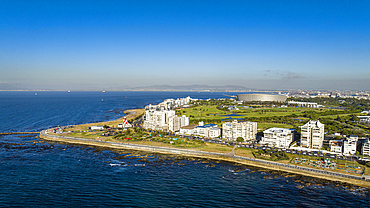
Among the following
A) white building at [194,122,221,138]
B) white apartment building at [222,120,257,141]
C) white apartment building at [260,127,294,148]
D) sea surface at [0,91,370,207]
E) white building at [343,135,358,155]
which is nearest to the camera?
sea surface at [0,91,370,207]

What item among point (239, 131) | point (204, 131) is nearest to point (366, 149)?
point (239, 131)

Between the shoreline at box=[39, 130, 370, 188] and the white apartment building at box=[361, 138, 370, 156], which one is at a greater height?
the white apartment building at box=[361, 138, 370, 156]

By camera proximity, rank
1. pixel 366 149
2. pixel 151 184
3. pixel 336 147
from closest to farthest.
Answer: pixel 151 184
pixel 366 149
pixel 336 147

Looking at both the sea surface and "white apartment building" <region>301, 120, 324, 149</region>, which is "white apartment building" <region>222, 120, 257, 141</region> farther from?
the sea surface

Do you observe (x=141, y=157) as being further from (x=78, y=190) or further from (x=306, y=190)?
(x=306, y=190)

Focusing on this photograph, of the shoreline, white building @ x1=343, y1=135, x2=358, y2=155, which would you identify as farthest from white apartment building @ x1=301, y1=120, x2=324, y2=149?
the shoreline

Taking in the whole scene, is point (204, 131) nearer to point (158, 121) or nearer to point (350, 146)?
point (158, 121)
